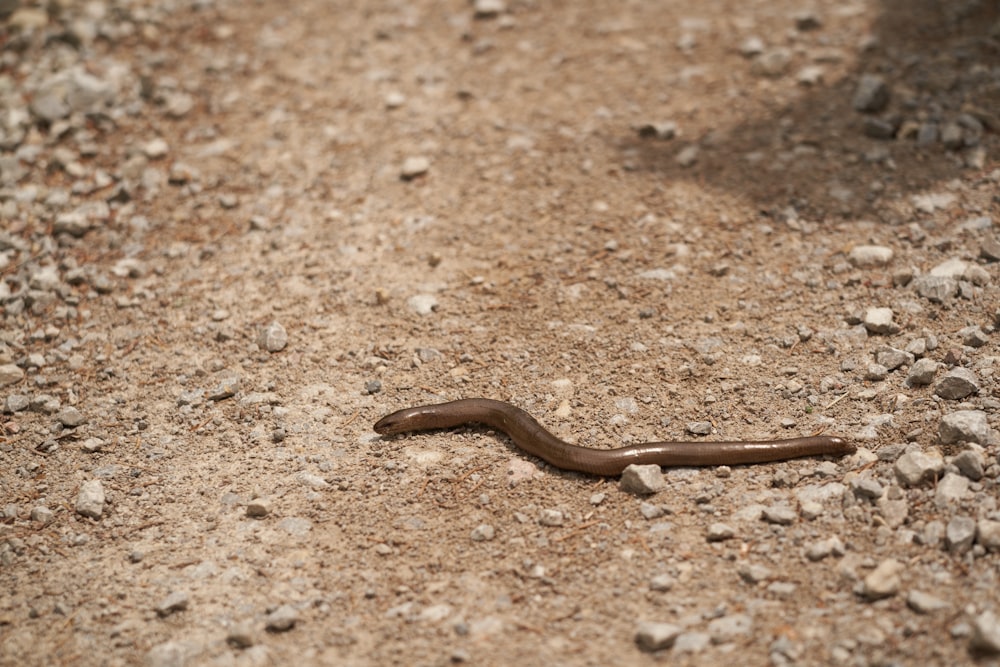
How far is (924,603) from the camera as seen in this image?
132 inches

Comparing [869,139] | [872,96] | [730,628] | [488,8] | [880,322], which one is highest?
[488,8]

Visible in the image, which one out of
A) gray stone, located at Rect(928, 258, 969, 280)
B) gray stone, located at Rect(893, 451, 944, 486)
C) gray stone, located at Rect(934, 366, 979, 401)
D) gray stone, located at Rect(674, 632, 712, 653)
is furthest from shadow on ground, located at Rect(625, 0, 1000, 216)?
gray stone, located at Rect(674, 632, 712, 653)

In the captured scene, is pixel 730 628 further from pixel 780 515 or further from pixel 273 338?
pixel 273 338

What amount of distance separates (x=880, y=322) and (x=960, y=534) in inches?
59.2

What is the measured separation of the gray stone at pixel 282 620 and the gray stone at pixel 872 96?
5.13 m

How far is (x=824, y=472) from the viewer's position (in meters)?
4.08

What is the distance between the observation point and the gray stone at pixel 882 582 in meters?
3.44

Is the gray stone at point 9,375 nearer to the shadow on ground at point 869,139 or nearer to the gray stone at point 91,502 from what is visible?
the gray stone at point 91,502

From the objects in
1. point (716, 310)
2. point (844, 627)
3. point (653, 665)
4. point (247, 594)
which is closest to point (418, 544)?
point (247, 594)

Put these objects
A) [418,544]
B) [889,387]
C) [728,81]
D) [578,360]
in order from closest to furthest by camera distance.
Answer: [418,544], [889,387], [578,360], [728,81]

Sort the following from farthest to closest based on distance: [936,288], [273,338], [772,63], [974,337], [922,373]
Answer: [772,63] < [273,338] < [936,288] < [974,337] < [922,373]

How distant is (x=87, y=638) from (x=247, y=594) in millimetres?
654

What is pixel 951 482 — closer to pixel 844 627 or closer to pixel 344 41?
Answer: pixel 844 627

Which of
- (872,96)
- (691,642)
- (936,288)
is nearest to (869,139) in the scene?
(872,96)
